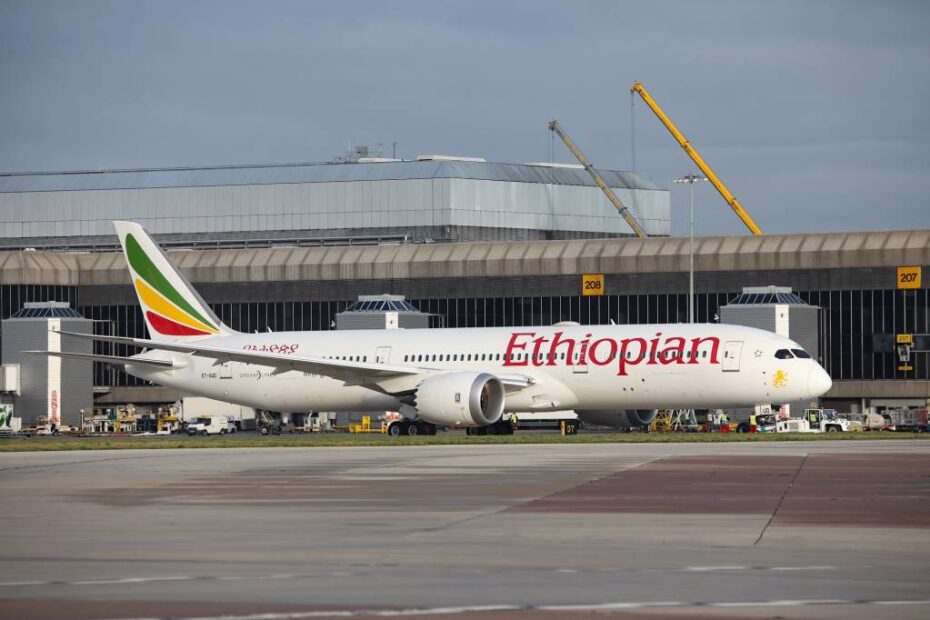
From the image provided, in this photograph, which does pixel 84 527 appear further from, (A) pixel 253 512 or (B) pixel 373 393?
(B) pixel 373 393

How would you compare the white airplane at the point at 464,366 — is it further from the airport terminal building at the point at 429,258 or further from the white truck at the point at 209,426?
the airport terminal building at the point at 429,258

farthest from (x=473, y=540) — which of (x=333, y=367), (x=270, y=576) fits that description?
(x=333, y=367)

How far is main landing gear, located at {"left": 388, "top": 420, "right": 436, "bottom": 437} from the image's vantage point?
63.5 metres

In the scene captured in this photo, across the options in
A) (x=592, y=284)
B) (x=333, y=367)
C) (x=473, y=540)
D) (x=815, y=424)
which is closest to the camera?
(x=473, y=540)

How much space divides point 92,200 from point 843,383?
2828 inches

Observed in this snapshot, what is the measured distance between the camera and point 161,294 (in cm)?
7069

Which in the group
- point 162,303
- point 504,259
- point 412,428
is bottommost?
point 412,428

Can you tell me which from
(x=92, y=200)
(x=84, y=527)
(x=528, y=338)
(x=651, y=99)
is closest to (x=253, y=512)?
(x=84, y=527)

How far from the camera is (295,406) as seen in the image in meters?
68.9

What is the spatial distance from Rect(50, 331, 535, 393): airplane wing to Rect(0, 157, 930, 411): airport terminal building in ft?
130

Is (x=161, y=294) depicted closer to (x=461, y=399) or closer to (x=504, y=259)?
(x=461, y=399)

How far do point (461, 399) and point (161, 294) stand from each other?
60.9ft

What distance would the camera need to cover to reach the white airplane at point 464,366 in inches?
2333

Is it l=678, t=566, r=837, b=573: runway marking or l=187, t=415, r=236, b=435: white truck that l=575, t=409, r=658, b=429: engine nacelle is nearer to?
l=187, t=415, r=236, b=435: white truck
